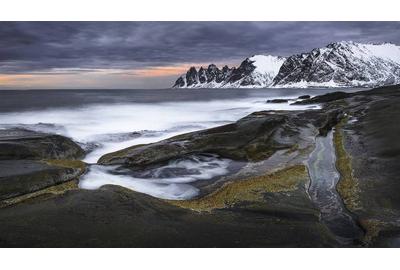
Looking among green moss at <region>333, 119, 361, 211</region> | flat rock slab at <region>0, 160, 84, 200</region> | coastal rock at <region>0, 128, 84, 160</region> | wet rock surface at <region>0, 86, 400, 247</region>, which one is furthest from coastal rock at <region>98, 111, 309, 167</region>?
flat rock slab at <region>0, 160, 84, 200</region>

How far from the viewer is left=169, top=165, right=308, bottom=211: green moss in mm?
8766

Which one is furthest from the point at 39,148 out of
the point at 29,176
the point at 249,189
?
the point at 249,189

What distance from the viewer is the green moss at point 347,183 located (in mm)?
8828

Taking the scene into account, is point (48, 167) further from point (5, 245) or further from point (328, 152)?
point (328, 152)

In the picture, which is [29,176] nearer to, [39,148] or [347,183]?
[39,148]

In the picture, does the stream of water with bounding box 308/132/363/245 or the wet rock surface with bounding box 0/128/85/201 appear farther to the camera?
the wet rock surface with bounding box 0/128/85/201

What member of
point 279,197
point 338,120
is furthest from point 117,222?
point 338,120

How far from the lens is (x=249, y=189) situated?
9.72 metres

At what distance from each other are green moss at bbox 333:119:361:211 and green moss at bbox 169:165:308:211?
3.36 ft

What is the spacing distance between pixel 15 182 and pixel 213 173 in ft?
17.4

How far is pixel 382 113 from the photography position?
21391 millimetres

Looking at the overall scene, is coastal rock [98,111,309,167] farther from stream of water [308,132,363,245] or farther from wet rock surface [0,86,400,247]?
stream of water [308,132,363,245]

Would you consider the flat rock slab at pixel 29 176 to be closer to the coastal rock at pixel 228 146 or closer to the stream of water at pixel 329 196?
the coastal rock at pixel 228 146

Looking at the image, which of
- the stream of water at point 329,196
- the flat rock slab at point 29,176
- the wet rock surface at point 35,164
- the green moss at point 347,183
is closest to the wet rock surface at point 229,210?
the green moss at point 347,183
